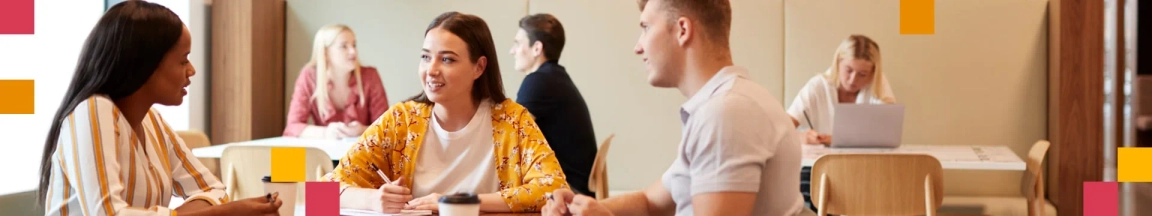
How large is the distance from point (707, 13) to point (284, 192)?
0.67m

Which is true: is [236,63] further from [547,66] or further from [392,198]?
[392,198]

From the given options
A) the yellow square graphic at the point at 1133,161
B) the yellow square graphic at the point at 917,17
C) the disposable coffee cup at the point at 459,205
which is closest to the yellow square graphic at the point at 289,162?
the disposable coffee cup at the point at 459,205

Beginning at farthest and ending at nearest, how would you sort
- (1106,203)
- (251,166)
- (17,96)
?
1. (17,96)
2. (251,166)
3. (1106,203)

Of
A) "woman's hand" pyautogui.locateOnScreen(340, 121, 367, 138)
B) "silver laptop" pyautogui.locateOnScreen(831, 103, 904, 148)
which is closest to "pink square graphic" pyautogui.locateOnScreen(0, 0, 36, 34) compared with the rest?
"woman's hand" pyautogui.locateOnScreen(340, 121, 367, 138)

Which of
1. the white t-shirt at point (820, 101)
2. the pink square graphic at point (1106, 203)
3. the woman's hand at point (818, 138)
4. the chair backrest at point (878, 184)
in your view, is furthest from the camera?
the white t-shirt at point (820, 101)

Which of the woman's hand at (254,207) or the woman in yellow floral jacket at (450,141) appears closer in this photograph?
the woman's hand at (254,207)

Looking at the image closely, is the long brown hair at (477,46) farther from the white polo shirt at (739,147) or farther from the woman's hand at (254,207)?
the white polo shirt at (739,147)

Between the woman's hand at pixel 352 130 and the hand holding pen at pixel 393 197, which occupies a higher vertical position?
the woman's hand at pixel 352 130

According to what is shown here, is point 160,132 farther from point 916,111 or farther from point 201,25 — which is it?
point 916,111

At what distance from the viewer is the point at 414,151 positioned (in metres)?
2.09

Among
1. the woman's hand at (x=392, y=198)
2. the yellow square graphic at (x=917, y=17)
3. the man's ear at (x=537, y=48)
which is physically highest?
the yellow square graphic at (x=917, y=17)

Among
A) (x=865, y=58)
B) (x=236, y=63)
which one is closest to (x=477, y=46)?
A: (x=865, y=58)

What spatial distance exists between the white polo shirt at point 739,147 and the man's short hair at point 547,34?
217 cm

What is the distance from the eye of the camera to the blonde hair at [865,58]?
4277mm
